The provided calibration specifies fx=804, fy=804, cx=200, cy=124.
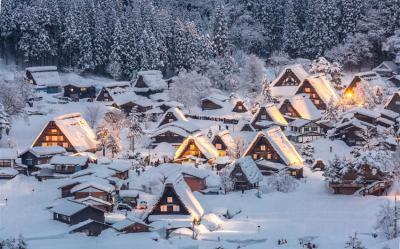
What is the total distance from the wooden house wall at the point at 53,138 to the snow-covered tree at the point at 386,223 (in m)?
21.8

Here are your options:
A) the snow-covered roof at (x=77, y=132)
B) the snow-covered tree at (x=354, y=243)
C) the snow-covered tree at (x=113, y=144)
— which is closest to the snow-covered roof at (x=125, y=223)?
the snow-covered tree at (x=354, y=243)

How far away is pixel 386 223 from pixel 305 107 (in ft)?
84.2

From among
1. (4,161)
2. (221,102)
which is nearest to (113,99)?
(221,102)

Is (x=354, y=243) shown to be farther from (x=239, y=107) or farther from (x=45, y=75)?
(x=45, y=75)

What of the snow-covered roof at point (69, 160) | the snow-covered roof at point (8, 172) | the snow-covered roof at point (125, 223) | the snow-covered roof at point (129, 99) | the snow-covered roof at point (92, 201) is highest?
the snow-covered roof at point (129, 99)

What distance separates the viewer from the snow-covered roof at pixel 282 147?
4759 cm

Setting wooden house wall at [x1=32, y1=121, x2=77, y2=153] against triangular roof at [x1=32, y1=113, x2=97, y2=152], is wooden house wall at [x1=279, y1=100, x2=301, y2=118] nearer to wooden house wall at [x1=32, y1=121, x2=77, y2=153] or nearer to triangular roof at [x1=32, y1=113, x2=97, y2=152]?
triangular roof at [x1=32, y1=113, x2=97, y2=152]

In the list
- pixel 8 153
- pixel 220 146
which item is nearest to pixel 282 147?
pixel 220 146

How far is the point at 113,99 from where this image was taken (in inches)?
2496

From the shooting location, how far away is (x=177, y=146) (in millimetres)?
53188

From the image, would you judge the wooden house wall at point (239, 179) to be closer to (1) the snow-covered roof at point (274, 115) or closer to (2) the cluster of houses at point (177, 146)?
(2) the cluster of houses at point (177, 146)

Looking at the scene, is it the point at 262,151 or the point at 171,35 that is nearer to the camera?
the point at 262,151

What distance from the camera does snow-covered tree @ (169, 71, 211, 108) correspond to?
64438mm

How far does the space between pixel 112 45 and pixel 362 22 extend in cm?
2383
